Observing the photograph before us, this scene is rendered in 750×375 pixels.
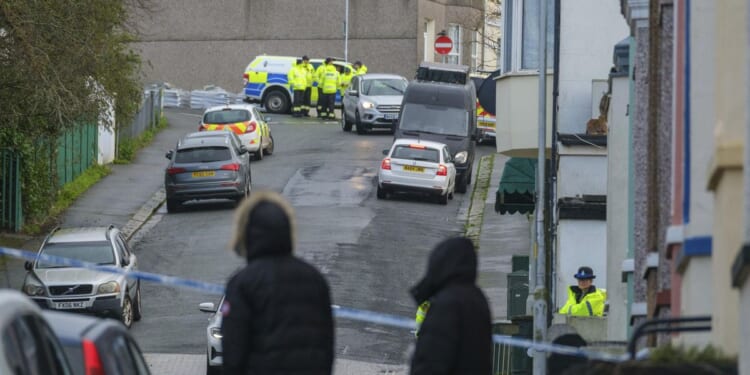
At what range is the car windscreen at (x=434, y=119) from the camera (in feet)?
139

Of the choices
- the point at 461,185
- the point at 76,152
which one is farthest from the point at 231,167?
the point at 461,185

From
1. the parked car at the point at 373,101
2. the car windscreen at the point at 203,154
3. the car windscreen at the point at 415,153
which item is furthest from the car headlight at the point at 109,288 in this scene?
the parked car at the point at 373,101

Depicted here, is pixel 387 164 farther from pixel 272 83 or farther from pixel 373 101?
pixel 272 83

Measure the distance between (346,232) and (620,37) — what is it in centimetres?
1033

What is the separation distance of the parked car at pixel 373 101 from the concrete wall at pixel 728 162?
138 ft

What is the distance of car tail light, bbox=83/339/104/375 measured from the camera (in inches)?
311

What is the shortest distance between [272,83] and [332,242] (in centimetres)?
2237

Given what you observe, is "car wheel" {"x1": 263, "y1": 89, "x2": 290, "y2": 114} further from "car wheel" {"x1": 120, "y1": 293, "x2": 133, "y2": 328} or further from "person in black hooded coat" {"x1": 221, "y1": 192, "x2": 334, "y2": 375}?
"person in black hooded coat" {"x1": 221, "y1": 192, "x2": 334, "y2": 375}

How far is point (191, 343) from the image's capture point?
79.5 feet

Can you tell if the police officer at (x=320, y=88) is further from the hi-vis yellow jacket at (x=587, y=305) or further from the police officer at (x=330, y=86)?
the hi-vis yellow jacket at (x=587, y=305)

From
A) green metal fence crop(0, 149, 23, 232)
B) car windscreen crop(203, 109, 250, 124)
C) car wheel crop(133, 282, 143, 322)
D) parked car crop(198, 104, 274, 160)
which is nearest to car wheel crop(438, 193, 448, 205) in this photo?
parked car crop(198, 104, 274, 160)

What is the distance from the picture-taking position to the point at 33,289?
24.6m

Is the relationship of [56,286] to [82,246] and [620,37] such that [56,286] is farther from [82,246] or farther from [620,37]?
[620,37]

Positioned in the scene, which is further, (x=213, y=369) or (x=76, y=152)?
(x=76, y=152)
